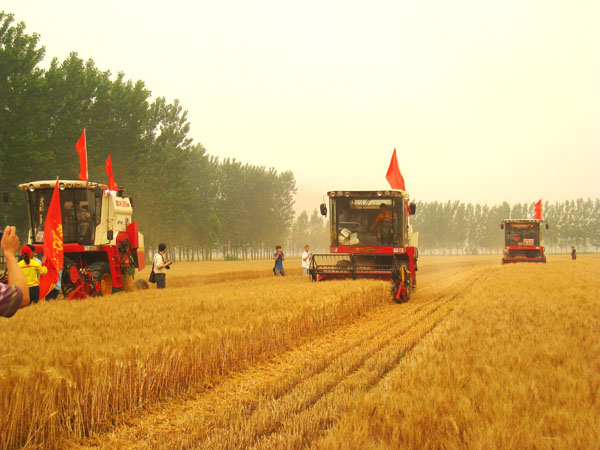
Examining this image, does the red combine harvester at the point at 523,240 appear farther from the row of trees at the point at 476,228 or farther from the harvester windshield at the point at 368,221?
the row of trees at the point at 476,228

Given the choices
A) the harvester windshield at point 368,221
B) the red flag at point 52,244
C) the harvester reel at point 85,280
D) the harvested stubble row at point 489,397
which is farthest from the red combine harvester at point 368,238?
the red flag at point 52,244

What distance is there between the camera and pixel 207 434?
152 inches

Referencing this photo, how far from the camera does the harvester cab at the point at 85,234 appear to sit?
1186 centimetres

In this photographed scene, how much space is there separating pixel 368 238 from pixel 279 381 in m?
9.46

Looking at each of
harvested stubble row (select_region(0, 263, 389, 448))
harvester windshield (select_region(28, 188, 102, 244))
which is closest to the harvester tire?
harvester windshield (select_region(28, 188, 102, 244))

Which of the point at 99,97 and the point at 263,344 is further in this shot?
the point at 99,97

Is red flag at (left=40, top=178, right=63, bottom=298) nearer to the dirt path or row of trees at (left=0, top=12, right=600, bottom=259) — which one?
the dirt path

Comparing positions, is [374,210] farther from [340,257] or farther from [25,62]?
[25,62]

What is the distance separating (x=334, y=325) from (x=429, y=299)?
538 cm

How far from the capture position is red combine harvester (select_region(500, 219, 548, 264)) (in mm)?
31453

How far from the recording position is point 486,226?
365 feet

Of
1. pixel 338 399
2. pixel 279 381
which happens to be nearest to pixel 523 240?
pixel 279 381

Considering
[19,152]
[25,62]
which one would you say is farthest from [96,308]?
[25,62]

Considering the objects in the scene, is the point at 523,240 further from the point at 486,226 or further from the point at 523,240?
the point at 486,226
